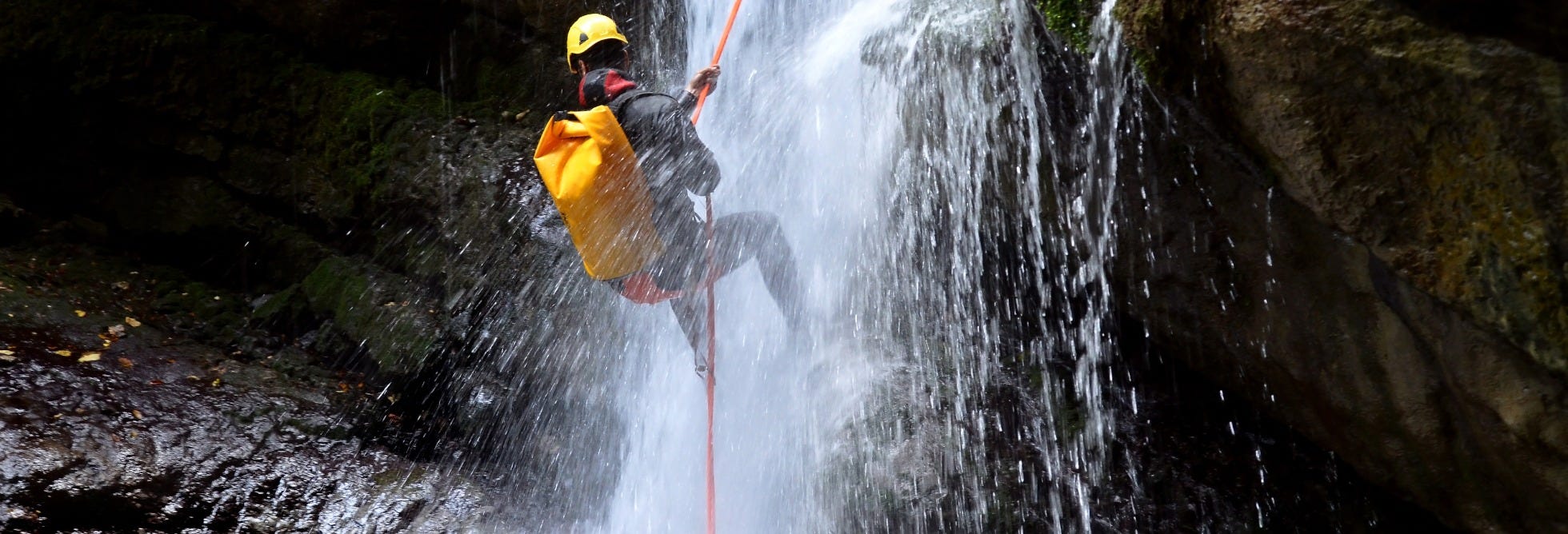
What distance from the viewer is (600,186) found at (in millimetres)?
4066

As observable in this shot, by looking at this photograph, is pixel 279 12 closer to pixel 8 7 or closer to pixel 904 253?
pixel 8 7

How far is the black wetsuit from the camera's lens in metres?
4.23

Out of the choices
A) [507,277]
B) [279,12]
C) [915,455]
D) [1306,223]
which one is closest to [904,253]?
[915,455]

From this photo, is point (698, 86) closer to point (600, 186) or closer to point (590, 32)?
point (590, 32)

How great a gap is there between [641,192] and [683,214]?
419 millimetres

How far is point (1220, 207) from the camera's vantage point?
3689 mm

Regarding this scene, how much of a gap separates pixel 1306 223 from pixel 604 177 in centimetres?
273

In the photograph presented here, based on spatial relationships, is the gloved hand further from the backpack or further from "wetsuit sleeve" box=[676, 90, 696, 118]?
the backpack

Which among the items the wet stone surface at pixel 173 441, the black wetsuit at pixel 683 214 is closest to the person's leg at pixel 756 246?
the black wetsuit at pixel 683 214

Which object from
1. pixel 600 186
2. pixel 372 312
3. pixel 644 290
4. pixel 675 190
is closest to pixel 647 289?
pixel 644 290

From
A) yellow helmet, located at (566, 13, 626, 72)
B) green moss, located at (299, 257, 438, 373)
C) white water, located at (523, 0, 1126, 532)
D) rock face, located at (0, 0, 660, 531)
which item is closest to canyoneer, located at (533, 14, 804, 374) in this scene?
yellow helmet, located at (566, 13, 626, 72)

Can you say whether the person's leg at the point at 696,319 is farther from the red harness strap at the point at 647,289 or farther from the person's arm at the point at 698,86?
the person's arm at the point at 698,86

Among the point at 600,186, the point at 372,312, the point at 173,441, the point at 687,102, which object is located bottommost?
the point at 173,441

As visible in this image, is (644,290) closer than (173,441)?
Yes
